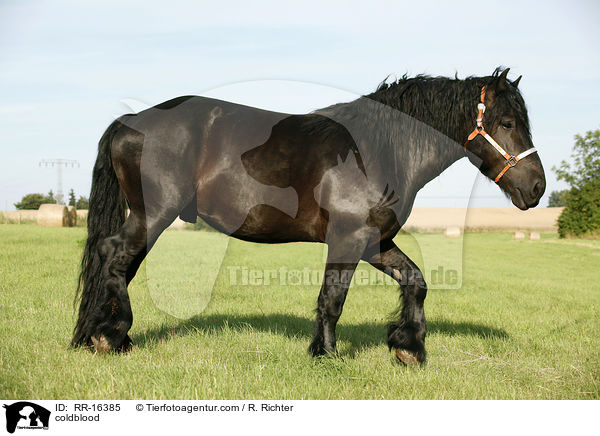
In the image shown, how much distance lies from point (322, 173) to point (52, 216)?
24.8 metres

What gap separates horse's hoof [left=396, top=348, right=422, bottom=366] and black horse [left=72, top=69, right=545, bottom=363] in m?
0.01

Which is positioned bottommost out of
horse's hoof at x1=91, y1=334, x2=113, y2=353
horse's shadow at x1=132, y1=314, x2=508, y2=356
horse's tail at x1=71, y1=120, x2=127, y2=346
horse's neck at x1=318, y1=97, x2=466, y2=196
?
horse's shadow at x1=132, y1=314, x2=508, y2=356

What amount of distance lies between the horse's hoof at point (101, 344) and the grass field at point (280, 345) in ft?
0.28

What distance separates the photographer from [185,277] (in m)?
10.1

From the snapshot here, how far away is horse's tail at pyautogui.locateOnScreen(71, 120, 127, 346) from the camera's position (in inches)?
178

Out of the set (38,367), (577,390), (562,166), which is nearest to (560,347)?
(577,390)

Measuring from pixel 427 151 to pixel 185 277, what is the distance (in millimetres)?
7246

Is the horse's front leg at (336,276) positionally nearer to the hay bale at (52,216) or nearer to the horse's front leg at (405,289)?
the horse's front leg at (405,289)

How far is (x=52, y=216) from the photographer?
80.7 feet

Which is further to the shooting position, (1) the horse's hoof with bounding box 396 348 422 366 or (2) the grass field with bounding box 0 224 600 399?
(1) the horse's hoof with bounding box 396 348 422 366

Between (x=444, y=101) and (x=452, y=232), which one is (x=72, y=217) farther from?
(x=444, y=101)

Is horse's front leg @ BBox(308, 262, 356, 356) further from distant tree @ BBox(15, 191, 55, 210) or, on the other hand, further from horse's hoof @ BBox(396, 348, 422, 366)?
Answer: distant tree @ BBox(15, 191, 55, 210)
